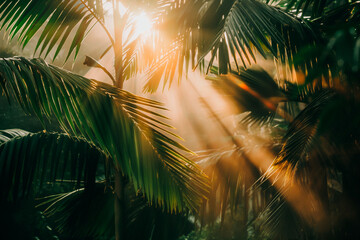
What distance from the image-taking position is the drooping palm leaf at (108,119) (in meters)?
1.27

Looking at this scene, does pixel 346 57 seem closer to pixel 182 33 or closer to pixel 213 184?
pixel 182 33

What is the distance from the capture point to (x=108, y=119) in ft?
4.28

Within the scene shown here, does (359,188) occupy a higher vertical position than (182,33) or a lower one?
lower

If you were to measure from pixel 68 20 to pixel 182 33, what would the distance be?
2.73 ft

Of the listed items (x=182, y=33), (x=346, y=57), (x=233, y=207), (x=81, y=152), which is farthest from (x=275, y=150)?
(x=346, y=57)

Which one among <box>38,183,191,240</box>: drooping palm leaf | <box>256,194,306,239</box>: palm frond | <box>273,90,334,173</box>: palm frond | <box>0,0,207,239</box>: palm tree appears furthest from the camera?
<box>38,183,191,240</box>: drooping palm leaf

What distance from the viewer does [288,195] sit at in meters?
1.92

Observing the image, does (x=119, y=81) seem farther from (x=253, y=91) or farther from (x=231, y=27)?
(x=253, y=91)

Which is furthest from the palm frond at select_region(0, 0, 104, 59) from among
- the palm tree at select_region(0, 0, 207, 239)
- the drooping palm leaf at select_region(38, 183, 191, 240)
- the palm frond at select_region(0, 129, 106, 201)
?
the drooping palm leaf at select_region(38, 183, 191, 240)

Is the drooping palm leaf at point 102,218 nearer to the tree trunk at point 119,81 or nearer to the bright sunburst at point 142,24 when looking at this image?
the tree trunk at point 119,81

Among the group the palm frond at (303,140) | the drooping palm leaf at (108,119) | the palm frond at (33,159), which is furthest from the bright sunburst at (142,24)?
the palm frond at (303,140)

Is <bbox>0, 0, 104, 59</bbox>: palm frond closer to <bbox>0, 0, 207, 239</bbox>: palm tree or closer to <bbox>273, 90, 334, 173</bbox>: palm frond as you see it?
<bbox>0, 0, 207, 239</bbox>: palm tree

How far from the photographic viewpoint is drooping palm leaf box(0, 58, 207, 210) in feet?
4.15

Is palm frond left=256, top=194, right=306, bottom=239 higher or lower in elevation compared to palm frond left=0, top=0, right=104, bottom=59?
lower
